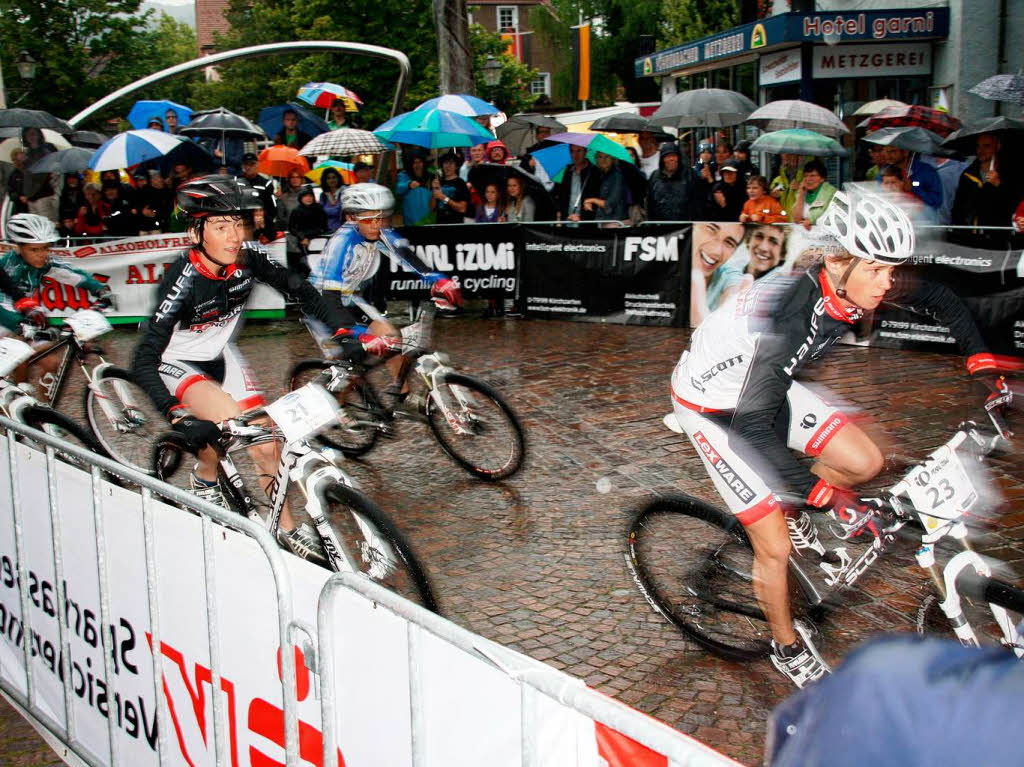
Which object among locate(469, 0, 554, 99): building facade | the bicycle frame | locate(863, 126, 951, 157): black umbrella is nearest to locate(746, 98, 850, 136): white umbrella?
locate(863, 126, 951, 157): black umbrella

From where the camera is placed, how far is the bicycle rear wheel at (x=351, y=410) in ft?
24.1

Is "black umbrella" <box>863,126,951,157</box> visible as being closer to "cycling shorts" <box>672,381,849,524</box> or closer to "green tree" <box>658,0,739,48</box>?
"cycling shorts" <box>672,381,849,524</box>

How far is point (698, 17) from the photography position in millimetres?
42531

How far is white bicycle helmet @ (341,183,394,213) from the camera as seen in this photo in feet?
24.5

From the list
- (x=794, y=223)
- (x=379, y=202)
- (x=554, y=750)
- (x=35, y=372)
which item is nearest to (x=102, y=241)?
(x=35, y=372)

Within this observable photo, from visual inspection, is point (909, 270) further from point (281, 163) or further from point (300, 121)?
point (300, 121)

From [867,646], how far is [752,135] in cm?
2176

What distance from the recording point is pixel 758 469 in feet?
13.7

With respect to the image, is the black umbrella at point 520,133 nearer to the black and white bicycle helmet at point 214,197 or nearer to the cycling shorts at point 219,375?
the cycling shorts at point 219,375

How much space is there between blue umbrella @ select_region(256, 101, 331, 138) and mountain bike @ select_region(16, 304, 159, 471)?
1069cm

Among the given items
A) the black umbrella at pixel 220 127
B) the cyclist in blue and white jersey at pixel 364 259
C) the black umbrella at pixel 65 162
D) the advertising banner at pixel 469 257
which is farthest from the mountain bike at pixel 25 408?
the black umbrella at pixel 220 127

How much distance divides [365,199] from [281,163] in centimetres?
934

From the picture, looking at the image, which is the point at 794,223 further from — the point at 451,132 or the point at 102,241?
the point at 102,241

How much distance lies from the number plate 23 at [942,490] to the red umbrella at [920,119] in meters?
10.1
